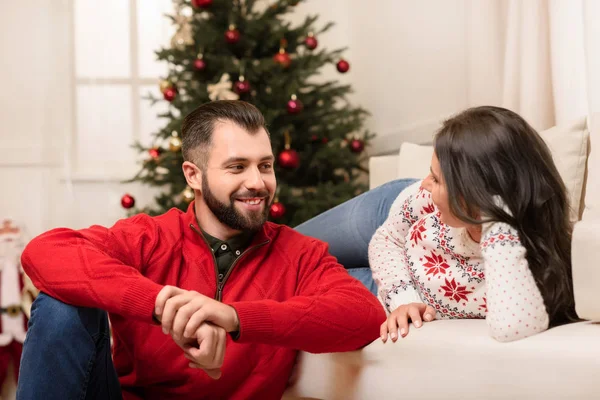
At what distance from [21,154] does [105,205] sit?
51cm

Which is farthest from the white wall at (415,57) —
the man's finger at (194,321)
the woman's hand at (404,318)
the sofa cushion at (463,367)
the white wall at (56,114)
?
the man's finger at (194,321)

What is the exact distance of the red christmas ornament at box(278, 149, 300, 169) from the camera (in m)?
3.01

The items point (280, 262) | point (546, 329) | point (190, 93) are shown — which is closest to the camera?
point (546, 329)

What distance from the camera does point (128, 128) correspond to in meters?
3.81

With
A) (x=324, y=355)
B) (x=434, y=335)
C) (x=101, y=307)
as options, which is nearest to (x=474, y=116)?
(x=434, y=335)

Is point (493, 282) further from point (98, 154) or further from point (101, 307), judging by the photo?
point (98, 154)

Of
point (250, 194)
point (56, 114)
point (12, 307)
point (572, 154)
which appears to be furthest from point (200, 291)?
point (56, 114)

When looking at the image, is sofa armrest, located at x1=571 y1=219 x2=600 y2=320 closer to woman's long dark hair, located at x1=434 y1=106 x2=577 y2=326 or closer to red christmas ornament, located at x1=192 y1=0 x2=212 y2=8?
woman's long dark hair, located at x1=434 y1=106 x2=577 y2=326

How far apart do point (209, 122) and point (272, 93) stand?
152cm

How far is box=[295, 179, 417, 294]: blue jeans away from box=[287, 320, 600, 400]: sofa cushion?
0.57m

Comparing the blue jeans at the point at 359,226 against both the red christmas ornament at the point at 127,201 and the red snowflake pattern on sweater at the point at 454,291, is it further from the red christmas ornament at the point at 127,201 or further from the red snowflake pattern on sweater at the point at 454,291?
the red christmas ornament at the point at 127,201

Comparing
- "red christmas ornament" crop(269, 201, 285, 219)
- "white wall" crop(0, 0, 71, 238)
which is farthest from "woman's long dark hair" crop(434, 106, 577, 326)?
"white wall" crop(0, 0, 71, 238)

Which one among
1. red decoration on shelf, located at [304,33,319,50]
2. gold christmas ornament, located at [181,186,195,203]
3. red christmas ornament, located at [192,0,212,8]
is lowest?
gold christmas ornament, located at [181,186,195,203]

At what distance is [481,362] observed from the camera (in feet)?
3.73
